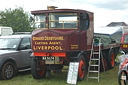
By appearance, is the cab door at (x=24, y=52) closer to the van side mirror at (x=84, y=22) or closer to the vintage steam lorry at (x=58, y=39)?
the vintage steam lorry at (x=58, y=39)

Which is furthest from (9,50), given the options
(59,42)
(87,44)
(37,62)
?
(87,44)

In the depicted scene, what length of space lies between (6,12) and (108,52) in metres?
25.6

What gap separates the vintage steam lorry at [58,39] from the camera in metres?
8.97

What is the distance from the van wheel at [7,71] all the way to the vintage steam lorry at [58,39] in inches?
40.0

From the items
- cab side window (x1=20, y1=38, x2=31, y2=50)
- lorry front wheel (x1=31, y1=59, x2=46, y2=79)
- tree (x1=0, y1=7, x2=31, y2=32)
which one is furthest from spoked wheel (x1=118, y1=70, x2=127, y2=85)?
tree (x1=0, y1=7, x2=31, y2=32)

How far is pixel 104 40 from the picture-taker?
12.2 metres

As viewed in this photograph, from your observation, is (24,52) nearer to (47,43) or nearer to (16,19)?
(47,43)

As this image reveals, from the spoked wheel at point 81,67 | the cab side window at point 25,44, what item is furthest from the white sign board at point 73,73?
the cab side window at point 25,44

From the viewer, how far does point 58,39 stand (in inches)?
352

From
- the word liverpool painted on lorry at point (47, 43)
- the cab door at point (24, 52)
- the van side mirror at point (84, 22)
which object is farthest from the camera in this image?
the cab door at point (24, 52)

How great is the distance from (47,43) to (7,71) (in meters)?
2.09

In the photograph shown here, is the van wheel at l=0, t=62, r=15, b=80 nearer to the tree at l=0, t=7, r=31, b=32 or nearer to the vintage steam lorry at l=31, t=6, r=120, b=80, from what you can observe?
the vintage steam lorry at l=31, t=6, r=120, b=80

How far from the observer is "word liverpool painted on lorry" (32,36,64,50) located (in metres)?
8.95

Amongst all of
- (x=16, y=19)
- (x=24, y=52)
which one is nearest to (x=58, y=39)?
(x=24, y=52)
